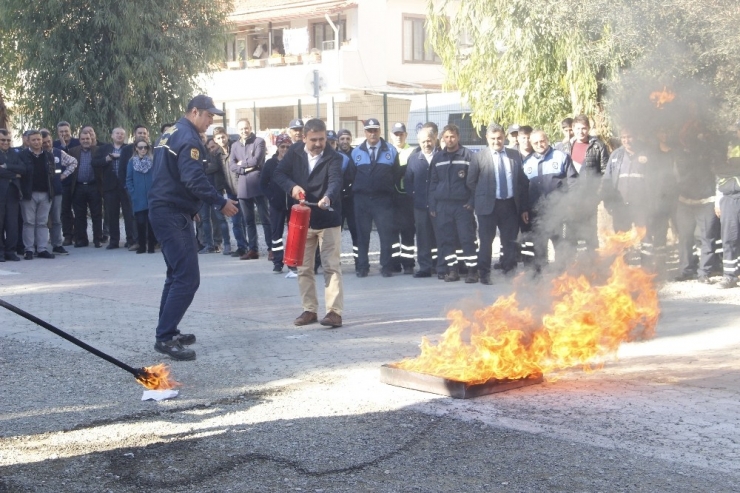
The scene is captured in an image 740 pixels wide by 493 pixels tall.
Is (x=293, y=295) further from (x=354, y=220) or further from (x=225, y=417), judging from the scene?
(x=225, y=417)

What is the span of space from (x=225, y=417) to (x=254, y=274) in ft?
24.3

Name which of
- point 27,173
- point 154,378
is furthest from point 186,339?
point 27,173

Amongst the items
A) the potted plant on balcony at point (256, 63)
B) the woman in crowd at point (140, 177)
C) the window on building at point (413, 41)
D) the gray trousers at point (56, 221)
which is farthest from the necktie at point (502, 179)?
the potted plant on balcony at point (256, 63)

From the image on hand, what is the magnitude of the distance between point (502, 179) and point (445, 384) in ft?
20.0

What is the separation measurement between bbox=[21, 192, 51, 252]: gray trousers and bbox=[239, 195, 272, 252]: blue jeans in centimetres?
345

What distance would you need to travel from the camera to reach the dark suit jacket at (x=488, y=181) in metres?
12.2

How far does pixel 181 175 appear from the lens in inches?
320

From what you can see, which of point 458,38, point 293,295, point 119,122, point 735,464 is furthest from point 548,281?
point 119,122

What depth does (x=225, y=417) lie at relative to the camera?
629 centimetres

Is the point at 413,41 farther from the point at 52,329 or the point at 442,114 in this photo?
the point at 52,329

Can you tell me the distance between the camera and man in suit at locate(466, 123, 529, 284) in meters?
12.3

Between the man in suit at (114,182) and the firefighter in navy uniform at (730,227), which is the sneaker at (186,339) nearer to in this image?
the firefighter in navy uniform at (730,227)

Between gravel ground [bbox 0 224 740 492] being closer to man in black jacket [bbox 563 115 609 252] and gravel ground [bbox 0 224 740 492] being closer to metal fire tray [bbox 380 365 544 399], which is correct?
metal fire tray [bbox 380 365 544 399]

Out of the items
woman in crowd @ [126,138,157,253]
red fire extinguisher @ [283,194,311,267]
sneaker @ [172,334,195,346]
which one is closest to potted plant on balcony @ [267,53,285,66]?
woman in crowd @ [126,138,157,253]
